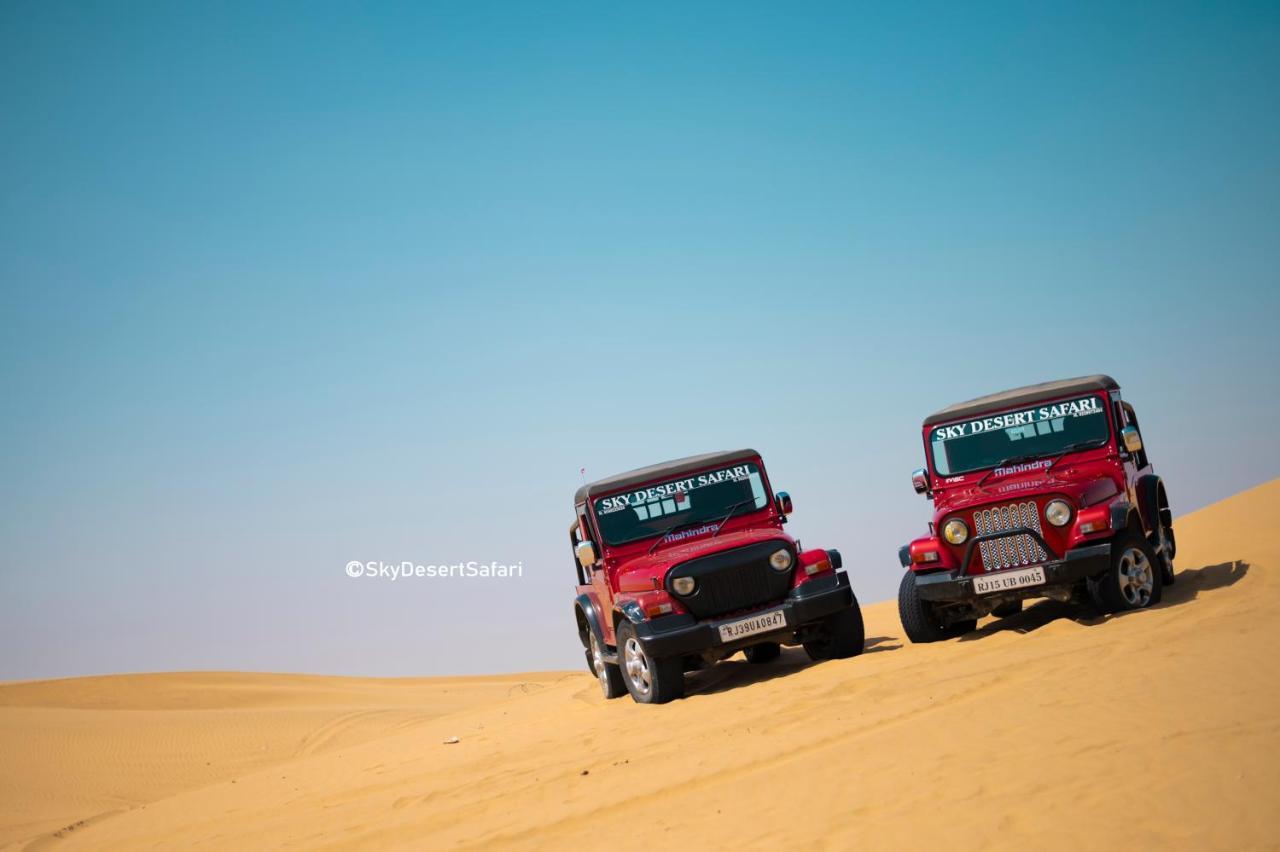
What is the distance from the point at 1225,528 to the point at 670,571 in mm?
11815

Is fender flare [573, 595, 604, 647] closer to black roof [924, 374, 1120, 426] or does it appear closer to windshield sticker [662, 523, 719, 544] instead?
windshield sticker [662, 523, 719, 544]

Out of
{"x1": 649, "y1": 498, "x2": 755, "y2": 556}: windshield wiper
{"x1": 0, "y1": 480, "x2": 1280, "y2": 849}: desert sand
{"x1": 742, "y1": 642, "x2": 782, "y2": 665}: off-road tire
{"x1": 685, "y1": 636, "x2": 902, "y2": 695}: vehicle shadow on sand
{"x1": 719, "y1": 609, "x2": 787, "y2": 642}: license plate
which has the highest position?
{"x1": 649, "y1": 498, "x2": 755, "y2": 556}: windshield wiper

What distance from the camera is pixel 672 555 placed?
11.3 m

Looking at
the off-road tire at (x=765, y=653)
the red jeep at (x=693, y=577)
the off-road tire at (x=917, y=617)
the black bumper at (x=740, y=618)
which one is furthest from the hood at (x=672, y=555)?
the off-road tire at (x=765, y=653)

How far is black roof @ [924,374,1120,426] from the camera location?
11.6m

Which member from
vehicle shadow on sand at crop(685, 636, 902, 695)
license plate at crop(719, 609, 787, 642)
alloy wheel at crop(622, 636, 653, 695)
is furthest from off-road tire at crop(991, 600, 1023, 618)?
alloy wheel at crop(622, 636, 653, 695)

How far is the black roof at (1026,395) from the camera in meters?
11.6

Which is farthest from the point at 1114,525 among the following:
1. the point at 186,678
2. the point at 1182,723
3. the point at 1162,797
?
the point at 186,678

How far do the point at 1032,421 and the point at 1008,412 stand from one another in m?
0.26

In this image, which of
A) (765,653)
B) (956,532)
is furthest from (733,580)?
(765,653)

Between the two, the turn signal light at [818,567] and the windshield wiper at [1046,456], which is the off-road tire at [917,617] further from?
the windshield wiper at [1046,456]

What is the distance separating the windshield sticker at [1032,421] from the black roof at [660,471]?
2329 mm

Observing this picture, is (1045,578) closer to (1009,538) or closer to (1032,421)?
(1009,538)

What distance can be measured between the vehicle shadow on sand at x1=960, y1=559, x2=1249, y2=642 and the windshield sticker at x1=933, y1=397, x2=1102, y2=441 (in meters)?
1.89
